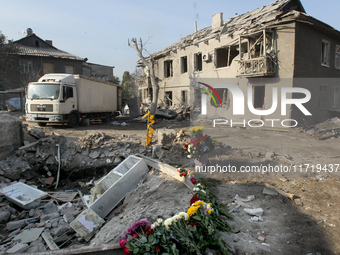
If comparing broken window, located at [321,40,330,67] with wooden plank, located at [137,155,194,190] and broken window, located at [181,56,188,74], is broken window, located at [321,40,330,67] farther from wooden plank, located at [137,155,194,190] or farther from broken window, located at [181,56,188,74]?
wooden plank, located at [137,155,194,190]

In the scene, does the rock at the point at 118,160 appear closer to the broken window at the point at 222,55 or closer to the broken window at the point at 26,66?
the broken window at the point at 222,55

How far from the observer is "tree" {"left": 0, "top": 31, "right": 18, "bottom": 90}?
2056 cm

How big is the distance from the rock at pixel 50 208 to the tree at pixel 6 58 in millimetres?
19835

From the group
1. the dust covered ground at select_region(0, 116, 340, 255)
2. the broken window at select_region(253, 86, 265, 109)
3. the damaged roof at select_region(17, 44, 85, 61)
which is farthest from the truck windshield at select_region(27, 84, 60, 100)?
the damaged roof at select_region(17, 44, 85, 61)

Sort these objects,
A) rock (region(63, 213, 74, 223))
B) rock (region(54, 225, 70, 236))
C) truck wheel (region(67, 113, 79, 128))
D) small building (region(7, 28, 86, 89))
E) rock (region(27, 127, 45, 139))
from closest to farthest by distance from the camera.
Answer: rock (region(54, 225, 70, 236)) < rock (region(63, 213, 74, 223)) < rock (region(27, 127, 45, 139)) < truck wheel (region(67, 113, 79, 128)) < small building (region(7, 28, 86, 89))

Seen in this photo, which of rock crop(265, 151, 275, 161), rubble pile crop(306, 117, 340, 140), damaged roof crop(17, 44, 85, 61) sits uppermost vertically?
damaged roof crop(17, 44, 85, 61)

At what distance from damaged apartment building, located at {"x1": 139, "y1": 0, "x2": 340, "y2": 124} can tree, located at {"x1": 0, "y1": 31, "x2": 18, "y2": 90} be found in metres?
16.9

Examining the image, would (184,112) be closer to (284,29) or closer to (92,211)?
(284,29)

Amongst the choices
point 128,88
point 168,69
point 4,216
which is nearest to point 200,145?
point 4,216

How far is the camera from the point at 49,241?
15.9 feet

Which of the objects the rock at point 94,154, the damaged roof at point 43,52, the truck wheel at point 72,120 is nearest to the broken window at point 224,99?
the truck wheel at point 72,120

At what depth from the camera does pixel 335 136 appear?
10.4 m

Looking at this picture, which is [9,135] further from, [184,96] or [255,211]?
[184,96]

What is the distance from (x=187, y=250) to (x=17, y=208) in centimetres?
610
